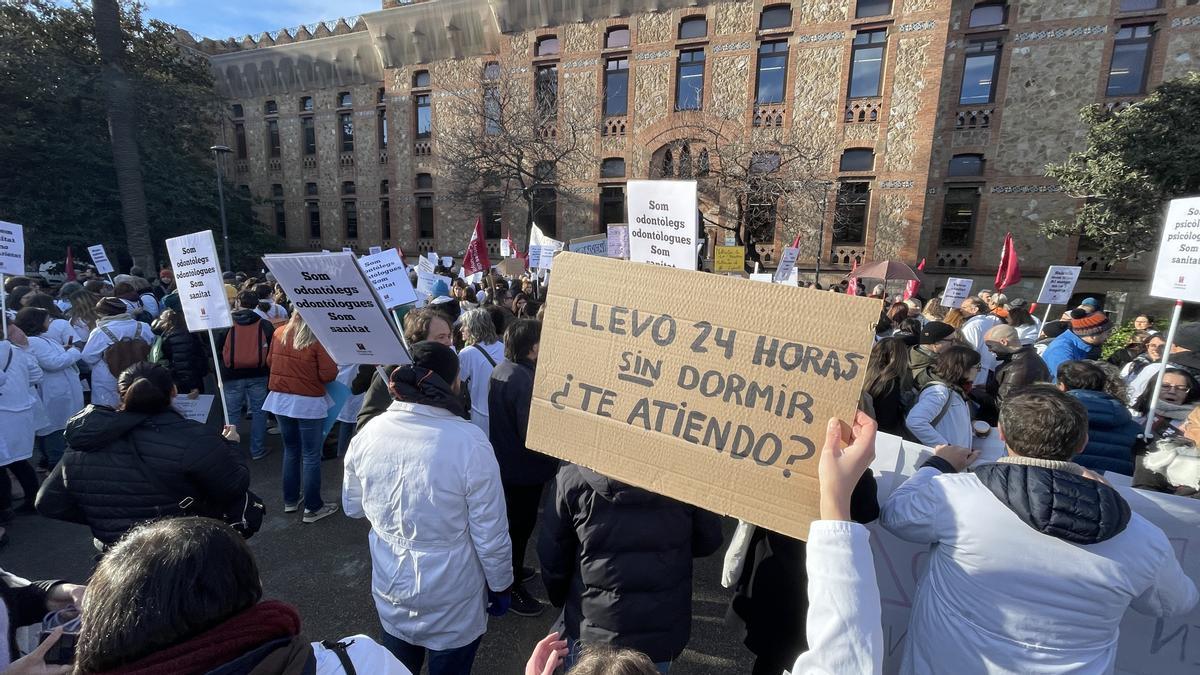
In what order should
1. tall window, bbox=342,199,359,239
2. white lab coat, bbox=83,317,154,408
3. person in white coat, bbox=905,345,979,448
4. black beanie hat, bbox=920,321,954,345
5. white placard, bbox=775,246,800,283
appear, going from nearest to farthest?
person in white coat, bbox=905,345,979,448
black beanie hat, bbox=920,321,954,345
white lab coat, bbox=83,317,154,408
white placard, bbox=775,246,800,283
tall window, bbox=342,199,359,239

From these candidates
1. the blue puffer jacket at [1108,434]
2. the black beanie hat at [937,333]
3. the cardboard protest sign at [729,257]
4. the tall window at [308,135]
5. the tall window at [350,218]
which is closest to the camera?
the blue puffer jacket at [1108,434]

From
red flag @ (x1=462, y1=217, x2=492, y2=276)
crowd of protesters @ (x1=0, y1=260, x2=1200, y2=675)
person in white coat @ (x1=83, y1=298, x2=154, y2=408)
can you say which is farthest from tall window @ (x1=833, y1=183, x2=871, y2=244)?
person in white coat @ (x1=83, y1=298, x2=154, y2=408)

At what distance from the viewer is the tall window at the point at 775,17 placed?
1739 centimetres

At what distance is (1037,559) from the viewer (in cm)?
137

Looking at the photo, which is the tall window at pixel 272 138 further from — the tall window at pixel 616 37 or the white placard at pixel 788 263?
the white placard at pixel 788 263

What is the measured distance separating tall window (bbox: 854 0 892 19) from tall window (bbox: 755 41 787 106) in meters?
2.25

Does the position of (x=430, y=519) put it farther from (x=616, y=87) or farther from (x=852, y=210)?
(x=616, y=87)

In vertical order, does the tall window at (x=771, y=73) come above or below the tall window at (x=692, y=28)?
below

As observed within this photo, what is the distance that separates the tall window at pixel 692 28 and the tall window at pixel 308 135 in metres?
18.9

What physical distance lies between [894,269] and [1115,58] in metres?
9.37

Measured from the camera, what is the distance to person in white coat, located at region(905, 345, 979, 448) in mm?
3037

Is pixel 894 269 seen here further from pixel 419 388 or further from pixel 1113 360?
pixel 419 388

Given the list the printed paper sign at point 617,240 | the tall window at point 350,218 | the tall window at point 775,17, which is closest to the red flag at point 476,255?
the printed paper sign at point 617,240

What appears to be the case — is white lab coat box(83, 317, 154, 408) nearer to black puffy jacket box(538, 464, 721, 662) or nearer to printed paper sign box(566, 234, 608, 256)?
black puffy jacket box(538, 464, 721, 662)
